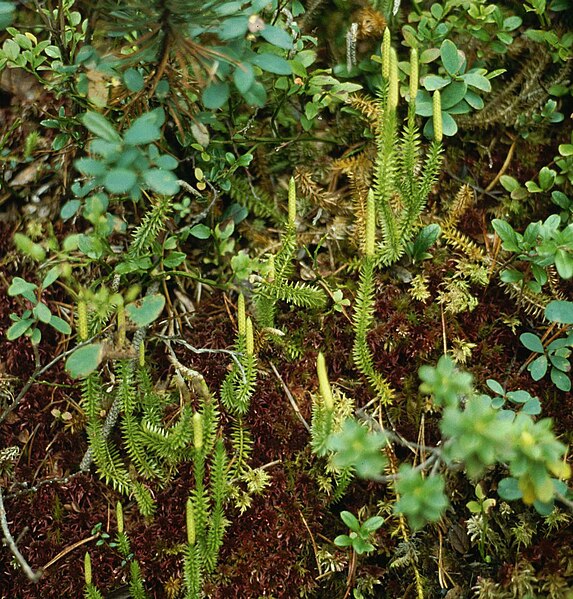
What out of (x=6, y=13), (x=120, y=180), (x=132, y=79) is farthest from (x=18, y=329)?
(x=6, y=13)

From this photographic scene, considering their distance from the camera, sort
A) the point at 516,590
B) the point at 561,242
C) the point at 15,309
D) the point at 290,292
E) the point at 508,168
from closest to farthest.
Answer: the point at 516,590 < the point at 561,242 < the point at 290,292 < the point at 15,309 < the point at 508,168

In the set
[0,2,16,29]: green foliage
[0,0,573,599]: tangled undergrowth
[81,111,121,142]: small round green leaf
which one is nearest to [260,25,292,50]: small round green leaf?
[0,0,573,599]: tangled undergrowth

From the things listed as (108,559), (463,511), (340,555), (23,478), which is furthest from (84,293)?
(463,511)

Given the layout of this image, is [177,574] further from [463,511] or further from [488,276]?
[488,276]

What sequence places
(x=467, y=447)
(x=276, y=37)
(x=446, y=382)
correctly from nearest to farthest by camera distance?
(x=467, y=447)
(x=446, y=382)
(x=276, y=37)

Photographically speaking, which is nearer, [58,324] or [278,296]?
[58,324]

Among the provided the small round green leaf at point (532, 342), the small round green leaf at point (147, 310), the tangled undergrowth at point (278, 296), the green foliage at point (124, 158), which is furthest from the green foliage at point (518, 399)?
the green foliage at point (124, 158)

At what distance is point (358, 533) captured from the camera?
5.60 ft

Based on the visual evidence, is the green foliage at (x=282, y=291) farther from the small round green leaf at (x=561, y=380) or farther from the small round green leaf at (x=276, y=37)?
the small round green leaf at (x=561, y=380)

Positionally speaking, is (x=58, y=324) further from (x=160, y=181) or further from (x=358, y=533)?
(x=358, y=533)

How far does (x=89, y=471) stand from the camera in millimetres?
1897

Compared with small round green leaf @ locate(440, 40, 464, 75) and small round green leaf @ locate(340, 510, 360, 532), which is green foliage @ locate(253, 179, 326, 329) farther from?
small round green leaf @ locate(440, 40, 464, 75)

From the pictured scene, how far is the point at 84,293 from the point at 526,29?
5.89ft

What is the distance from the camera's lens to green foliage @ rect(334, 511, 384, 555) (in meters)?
1.69
